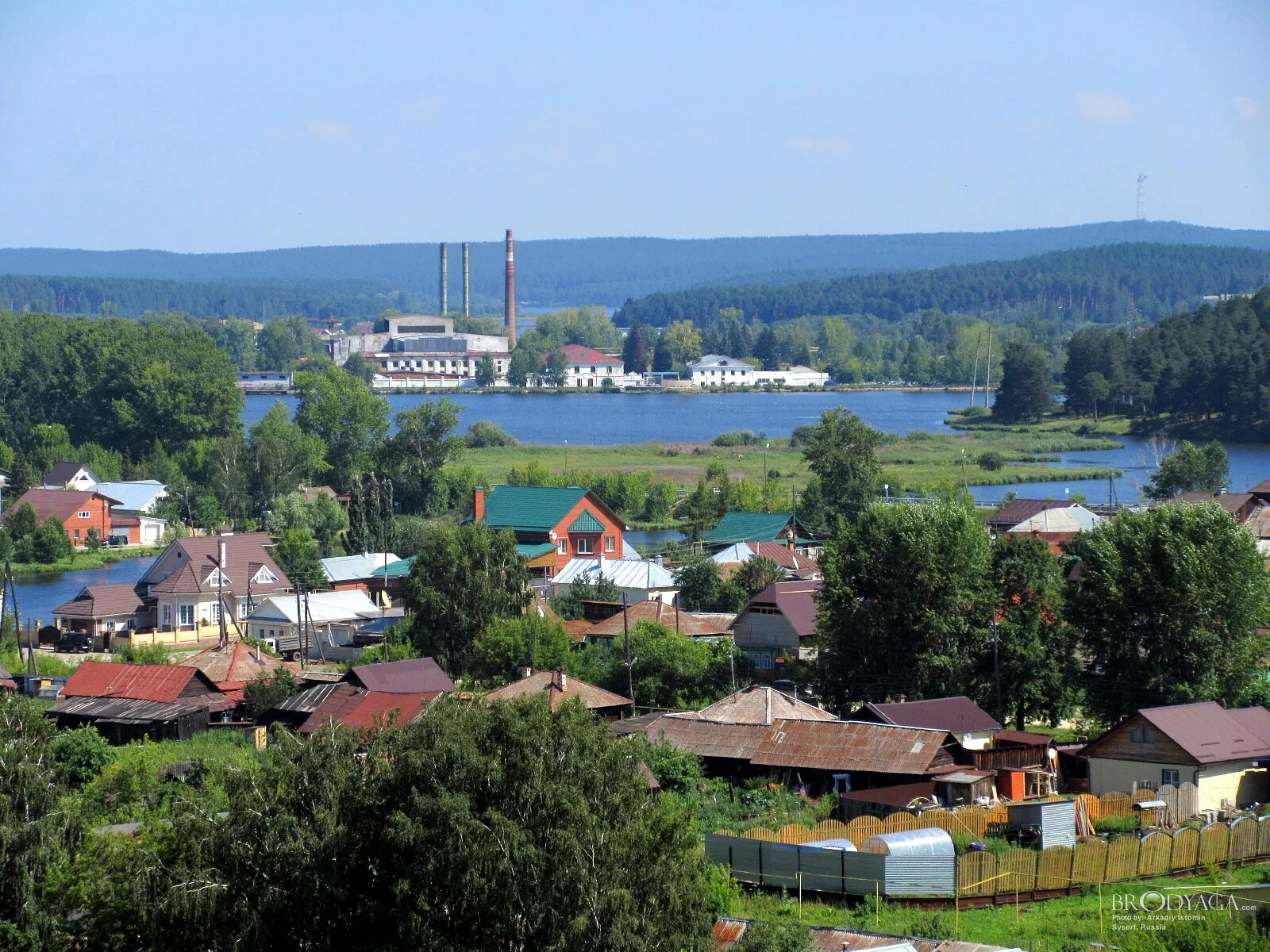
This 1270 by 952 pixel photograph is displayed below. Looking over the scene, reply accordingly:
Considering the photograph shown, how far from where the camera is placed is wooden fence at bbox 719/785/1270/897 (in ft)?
33.9

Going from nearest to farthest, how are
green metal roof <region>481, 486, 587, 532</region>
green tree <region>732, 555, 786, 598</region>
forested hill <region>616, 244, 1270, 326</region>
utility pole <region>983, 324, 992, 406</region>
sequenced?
1. green tree <region>732, 555, 786, 598</region>
2. green metal roof <region>481, 486, 587, 532</region>
3. utility pole <region>983, 324, 992, 406</region>
4. forested hill <region>616, 244, 1270, 326</region>

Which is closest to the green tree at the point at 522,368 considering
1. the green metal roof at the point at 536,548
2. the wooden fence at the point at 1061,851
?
the green metal roof at the point at 536,548

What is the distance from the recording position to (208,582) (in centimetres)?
2319

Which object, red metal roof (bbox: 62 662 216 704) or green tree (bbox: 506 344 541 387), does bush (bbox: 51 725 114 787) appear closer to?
red metal roof (bbox: 62 662 216 704)

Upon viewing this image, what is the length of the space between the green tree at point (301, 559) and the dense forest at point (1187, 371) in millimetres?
34114

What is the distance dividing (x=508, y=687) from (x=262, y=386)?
79888mm

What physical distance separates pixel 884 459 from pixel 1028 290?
111m

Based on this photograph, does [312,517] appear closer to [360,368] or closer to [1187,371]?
[1187,371]

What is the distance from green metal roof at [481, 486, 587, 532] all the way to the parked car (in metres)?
6.41

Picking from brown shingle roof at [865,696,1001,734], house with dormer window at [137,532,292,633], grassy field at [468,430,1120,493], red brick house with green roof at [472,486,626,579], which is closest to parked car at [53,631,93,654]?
house with dormer window at [137,532,292,633]

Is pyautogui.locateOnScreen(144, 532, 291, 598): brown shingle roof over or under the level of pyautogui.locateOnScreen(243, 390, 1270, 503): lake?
over

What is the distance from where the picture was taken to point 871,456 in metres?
30.7

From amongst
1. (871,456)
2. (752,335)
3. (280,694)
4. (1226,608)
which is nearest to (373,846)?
(280,694)

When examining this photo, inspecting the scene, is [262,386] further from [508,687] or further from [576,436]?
[508,687]
